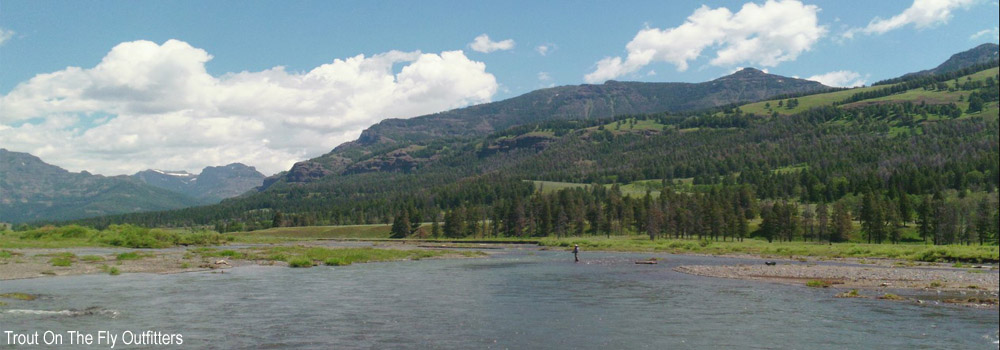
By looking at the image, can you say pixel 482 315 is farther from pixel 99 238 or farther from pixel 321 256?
pixel 99 238

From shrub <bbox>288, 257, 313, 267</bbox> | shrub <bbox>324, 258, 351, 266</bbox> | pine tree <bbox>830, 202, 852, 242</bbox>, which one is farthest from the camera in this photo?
pine tree <bbox>830, 202, 852, 242</bbox>

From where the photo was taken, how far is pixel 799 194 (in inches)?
7603

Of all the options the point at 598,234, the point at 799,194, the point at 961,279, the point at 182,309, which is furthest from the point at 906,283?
the point at 799,194

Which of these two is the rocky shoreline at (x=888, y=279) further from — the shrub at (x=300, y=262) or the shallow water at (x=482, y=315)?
the shrub at (x=300, y=262)

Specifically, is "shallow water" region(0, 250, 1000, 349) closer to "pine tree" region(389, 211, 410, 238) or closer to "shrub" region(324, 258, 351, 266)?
"shrub" region(324, 258, 351, 266)

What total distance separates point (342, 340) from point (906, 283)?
148ft

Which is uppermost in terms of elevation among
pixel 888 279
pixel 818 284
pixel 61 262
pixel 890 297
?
pixel 61 262

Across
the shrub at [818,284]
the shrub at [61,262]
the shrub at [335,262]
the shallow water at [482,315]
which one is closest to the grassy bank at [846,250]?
the shrub at [818,284]

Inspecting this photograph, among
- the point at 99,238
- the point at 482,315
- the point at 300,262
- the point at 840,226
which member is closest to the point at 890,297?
the point at 482,315

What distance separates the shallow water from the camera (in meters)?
25.0

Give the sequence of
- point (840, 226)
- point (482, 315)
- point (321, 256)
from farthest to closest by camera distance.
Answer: point (840, 226) → point (321, 256) → point (482, 315)

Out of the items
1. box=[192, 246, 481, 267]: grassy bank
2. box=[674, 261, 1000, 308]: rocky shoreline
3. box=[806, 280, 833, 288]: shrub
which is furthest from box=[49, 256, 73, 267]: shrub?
box=[806, 280, 833, 288]: shrub

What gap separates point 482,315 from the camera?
32.0 metres

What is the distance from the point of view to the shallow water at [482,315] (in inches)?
983
